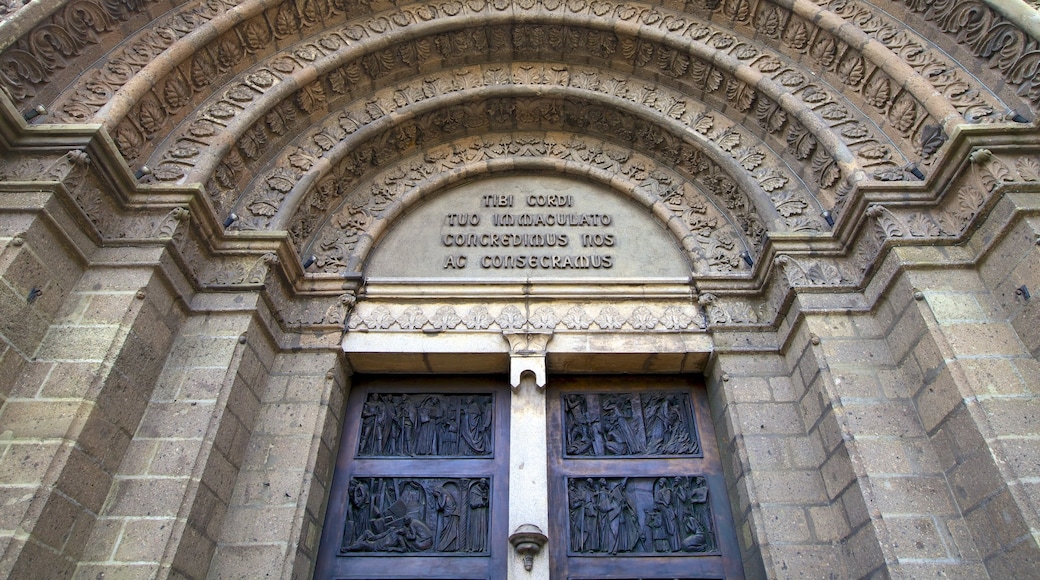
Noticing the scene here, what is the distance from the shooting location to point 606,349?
5680 mm

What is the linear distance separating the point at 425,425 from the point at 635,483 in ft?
6.62

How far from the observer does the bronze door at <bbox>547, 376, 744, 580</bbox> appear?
16.4ft

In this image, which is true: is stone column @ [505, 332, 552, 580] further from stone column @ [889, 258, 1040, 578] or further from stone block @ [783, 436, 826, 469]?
stone column @ [889, 258, 1040, 578]

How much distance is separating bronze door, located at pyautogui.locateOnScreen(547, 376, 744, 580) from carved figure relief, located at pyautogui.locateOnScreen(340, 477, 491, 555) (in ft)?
2.27

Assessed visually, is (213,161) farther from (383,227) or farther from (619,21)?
(619,21)

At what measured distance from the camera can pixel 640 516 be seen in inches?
206

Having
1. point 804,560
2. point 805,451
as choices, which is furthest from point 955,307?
point 804,560

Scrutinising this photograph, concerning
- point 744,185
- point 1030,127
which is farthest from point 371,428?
point 1030,127

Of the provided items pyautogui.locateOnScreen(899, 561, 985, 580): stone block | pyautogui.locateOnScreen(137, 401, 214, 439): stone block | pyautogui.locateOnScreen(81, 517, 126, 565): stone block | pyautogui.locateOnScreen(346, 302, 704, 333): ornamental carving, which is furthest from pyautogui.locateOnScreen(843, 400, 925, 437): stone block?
pyautogui.locateOnScreen(81, 517, 126, 565): stone block

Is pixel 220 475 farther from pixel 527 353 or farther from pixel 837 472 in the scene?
pixel 837 472

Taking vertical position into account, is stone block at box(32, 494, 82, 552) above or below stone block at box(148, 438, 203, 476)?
below

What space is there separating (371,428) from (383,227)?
2.18 m

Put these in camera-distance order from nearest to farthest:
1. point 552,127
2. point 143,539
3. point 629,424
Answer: point 143,539 < point 629,424 < point 552,127

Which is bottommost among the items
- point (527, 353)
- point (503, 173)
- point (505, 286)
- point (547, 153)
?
point (527, 353)
